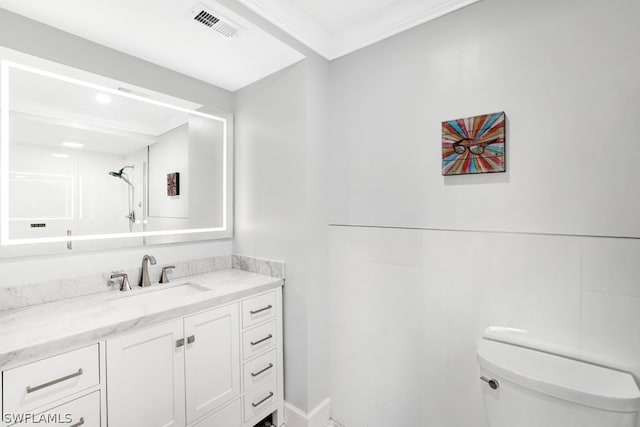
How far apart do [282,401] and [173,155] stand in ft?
5.88

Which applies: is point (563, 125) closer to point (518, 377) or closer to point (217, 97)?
point (518, 377)

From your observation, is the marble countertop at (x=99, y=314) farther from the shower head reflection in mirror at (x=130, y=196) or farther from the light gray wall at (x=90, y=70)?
the shower head reflection in mirror at (x=130, y=196)

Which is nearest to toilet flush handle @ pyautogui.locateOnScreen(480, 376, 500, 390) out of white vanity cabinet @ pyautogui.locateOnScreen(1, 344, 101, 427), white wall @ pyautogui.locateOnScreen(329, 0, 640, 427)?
white wall @ pyautogui.locateOnScreen(329, 0, 640, 427)

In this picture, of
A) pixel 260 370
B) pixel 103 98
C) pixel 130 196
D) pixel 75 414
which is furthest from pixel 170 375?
pixel 103 98

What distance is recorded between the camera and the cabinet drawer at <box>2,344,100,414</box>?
102 centimetres

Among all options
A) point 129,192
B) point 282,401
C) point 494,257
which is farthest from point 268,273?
point 494,257

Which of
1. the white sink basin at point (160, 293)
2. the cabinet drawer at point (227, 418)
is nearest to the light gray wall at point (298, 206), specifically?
the cabinet drawer at point (227, 418)

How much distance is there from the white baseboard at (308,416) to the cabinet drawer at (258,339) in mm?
446

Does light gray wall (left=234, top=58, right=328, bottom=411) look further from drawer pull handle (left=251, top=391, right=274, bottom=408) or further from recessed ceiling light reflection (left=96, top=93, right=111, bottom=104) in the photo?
recessed ceiling light reflection (left=96, top=93, right=111, bottom=104)

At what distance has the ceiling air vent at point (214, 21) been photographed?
144 cm

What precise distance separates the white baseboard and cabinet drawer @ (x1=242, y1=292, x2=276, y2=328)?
24.7 inches

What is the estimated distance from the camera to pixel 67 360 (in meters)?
1.13

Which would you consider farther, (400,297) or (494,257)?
(400,297)

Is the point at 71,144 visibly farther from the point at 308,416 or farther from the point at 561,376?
the point at 561,376
